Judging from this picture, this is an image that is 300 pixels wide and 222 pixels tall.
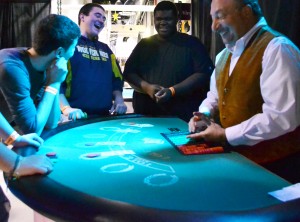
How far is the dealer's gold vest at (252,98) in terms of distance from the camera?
158 centimetres

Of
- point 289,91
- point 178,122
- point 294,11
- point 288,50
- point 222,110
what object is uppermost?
point 294,11

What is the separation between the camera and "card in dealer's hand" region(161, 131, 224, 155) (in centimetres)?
156

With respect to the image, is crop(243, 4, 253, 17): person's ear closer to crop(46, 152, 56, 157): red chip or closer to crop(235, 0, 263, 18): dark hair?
crop(235, 0, 263, 18): dark hair

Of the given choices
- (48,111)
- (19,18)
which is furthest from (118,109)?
(19,18)

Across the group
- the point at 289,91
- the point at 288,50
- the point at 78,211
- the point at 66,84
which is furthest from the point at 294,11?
the point at 78,211

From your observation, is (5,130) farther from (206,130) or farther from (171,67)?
(171,67)

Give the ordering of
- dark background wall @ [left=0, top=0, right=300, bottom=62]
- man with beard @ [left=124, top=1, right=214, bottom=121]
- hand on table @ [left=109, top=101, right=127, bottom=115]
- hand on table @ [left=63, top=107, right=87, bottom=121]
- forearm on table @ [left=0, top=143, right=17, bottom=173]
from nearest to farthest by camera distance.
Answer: forearm on table @ [left=0, top=143, right=17, bottom=173], dark background wall @ [left=0, top=0, right=300, bottom=62], hand on table @ [left=63, top=107, right=87, bottom=121], hand on table @ [left=109, top=101, right=127, bottom=115], man with beard @ [left=124, top=1, right=214, bottom=121]

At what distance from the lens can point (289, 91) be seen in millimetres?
1434

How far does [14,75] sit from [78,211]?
939 millimetres

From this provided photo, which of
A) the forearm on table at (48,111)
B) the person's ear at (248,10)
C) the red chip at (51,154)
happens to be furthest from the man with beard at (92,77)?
the person's ear at (248,10)

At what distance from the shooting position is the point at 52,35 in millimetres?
1717

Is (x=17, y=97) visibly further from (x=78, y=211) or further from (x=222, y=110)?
(x=222, y=110)

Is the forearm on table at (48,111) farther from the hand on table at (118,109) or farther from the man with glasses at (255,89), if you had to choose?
the man with glasses at (255,89)

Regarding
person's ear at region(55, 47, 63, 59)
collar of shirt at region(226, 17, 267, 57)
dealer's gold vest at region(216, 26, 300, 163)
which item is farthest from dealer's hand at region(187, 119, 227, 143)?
person's ear at region(55, 47, 63, 59)
